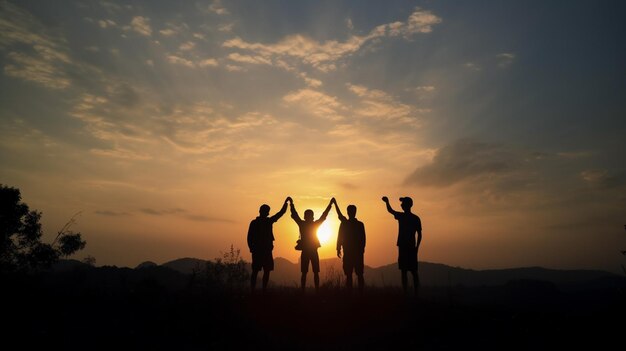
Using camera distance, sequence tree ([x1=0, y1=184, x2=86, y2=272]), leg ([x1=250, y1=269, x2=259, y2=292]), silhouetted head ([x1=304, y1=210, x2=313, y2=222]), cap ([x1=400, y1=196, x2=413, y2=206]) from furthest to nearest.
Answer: tree ([x1=0, y1=184, x2=86, y2=272]), silhouetted head ([x1=304, y1=210, x2=313, y2=222]), cap ([x1=400, y1=196, x2=413, y2=206]), leg ([x1=250, y1=269, x2=259, y2=292])

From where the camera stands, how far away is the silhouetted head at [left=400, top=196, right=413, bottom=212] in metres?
11.0

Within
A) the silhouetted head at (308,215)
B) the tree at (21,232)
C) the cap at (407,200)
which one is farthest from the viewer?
the tree at (21,232)

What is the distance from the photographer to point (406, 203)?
11.1 metres

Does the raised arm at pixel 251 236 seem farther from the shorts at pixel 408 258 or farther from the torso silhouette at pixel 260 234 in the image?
the shorts at pixel 408 258

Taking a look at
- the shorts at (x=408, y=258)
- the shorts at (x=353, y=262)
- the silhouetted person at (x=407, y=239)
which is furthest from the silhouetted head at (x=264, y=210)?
the shorts at (x=408, y=258)

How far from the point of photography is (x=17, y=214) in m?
27.5

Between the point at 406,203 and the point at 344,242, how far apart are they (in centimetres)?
220

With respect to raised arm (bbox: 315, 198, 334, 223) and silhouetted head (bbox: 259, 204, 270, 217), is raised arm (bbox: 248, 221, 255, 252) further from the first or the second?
raised arm (bbox: 315, 198, 334, 223)

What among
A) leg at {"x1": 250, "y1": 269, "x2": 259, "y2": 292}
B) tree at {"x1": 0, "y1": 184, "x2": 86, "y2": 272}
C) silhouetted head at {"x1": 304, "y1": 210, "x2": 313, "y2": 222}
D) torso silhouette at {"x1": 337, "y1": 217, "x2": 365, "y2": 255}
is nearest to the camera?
leg at {"x1": 250, "y1": 269, "x2": 259, "y2": 292}

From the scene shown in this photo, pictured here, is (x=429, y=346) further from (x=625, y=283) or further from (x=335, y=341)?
(x=625, y=283)

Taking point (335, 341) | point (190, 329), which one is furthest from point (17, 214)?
point (335, 341)

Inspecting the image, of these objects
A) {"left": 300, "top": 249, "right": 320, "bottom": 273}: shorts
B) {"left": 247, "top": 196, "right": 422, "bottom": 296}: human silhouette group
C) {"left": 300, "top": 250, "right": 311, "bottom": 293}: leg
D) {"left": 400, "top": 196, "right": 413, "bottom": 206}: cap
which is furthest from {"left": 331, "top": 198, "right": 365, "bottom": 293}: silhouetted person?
{"left": 400, "top": 196, "right": 413, "bottom": 206}: cap

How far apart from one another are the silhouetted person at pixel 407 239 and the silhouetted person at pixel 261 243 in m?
3.85

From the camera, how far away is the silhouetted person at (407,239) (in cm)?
1091
